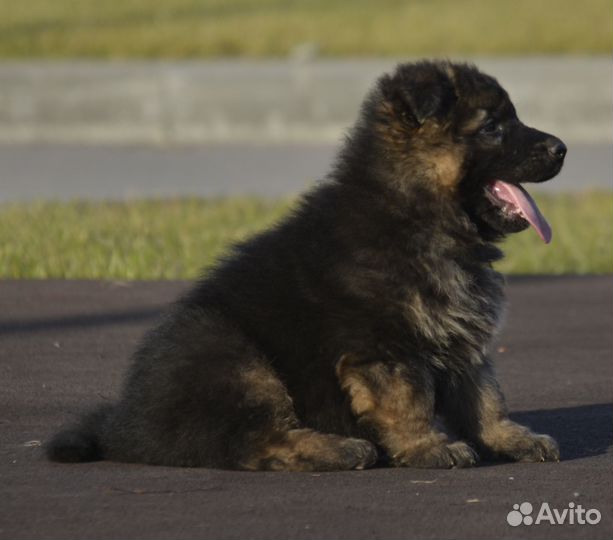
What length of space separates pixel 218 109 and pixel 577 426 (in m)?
14.3

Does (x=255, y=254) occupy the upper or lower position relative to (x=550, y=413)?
upper

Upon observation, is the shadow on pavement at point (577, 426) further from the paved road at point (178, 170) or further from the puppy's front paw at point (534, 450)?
the paved road at point (178, 170)

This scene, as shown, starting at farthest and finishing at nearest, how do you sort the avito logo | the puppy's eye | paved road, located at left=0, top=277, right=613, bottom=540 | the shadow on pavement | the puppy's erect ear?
the shadow on pavement
the puppy's eye
the puppy's erect ear
the avito logo
paved road, located at left=0, top=277, right=613, bottom=540

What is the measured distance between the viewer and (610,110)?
20.6 metres

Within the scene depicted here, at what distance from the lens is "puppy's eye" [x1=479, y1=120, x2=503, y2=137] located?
20.9 ft

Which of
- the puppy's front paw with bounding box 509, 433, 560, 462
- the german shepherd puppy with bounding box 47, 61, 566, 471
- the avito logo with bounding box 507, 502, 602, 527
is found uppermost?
the german shepherd puppy with bounding box 47, 61, 566, 471

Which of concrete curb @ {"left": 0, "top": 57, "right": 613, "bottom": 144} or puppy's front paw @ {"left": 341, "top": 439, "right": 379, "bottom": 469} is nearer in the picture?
puppy's front paw @ {"left": 341, "top": 439, "right": 379, "bottom": 469}

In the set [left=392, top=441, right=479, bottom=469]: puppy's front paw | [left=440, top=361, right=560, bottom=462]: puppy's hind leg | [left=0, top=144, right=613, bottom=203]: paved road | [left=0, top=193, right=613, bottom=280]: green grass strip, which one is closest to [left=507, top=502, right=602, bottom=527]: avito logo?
[left=392, top=441, right=479, bottom=469]: puppy's front paw

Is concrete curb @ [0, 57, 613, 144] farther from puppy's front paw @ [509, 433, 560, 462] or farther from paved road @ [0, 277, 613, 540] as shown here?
puppy's front paw @ [509, 433, 560, 462]

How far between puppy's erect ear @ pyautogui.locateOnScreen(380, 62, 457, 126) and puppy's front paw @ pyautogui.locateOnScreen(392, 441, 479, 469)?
1.25 m

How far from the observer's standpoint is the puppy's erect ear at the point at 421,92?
245 inches

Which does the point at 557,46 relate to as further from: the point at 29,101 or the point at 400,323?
the point at 400,323

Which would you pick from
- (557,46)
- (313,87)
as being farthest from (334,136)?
(557,46)

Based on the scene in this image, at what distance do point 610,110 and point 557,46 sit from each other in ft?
13.4
